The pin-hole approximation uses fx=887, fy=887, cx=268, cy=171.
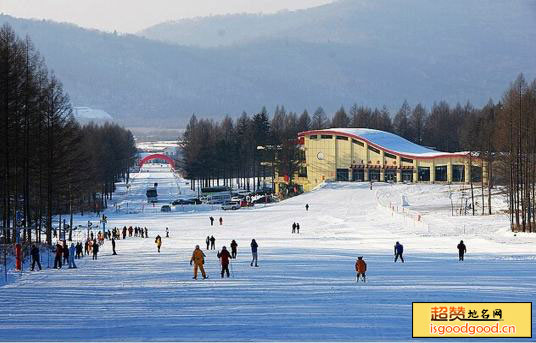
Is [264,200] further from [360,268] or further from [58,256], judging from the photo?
[360,268]

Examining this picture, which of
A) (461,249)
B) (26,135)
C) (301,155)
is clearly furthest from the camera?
(301,155)

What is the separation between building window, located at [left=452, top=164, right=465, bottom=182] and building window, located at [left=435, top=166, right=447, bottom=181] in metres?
1.17

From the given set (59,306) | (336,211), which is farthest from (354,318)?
(336,211)

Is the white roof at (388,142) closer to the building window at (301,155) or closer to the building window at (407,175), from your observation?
the building window at (407,175)

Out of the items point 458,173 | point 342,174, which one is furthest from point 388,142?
point 458,173

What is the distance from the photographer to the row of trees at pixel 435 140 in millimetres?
49781

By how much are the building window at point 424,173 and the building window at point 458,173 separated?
366 centimetres

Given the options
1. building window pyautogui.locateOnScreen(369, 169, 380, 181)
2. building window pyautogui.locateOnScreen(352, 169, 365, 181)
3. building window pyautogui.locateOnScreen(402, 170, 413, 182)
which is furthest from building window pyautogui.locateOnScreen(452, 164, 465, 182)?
building window pyautogui.locateOnScreen(352, 169, 365, 181)

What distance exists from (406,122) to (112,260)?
378 feet

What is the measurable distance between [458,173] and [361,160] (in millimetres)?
13534

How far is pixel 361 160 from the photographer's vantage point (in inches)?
4161

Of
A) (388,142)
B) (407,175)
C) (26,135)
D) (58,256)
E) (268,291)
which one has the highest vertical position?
(388,142)

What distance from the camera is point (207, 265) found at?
98.5 feet

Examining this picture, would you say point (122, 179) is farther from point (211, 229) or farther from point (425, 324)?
point (425, 324)
